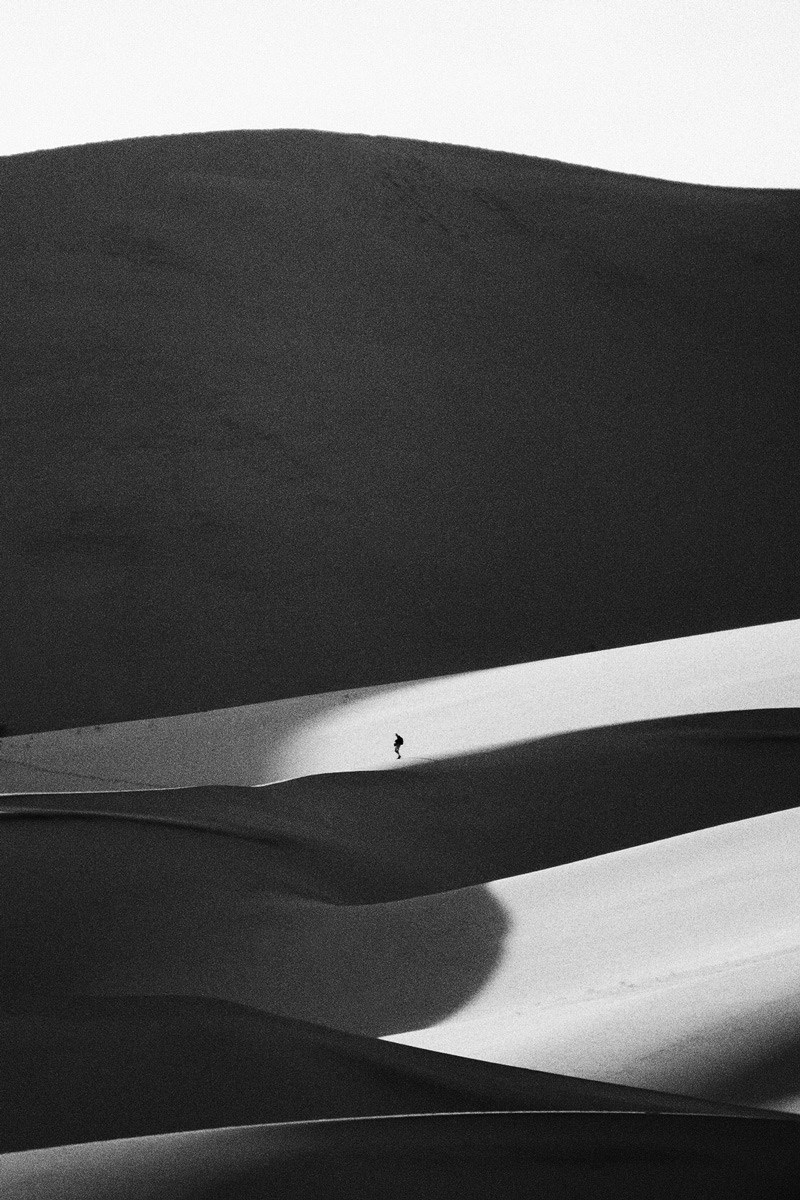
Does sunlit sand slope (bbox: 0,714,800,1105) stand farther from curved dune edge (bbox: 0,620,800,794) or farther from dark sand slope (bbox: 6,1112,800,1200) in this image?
curved dune edge (bbox: 0,620,800,794)

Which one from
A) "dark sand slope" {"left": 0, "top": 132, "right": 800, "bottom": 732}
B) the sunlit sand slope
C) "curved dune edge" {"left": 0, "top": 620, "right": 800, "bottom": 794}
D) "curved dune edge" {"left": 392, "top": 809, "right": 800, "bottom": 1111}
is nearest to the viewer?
"curved dune edge" {"left": 392, "top": 809, "right": 800, "bottom": 1111}

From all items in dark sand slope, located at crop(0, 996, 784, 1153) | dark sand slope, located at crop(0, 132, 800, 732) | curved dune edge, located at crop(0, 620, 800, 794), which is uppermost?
dark sand slope, located at crop(0, 132, 800, 732)

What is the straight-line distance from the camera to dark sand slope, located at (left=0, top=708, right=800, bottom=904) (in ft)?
10.9

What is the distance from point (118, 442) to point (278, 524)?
4.87 feet

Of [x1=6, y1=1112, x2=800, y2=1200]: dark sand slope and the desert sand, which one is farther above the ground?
the desert sand

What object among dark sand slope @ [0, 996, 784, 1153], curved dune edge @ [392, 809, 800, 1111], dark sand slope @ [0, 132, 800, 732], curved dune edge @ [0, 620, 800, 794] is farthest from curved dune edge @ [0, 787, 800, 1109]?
dark sand slope @ [0, 132, 800, 732]

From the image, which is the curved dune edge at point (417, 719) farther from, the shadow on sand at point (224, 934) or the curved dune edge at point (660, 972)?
the curved dune edge at point (660, 972)

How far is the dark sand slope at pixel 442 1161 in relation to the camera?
1434 mm

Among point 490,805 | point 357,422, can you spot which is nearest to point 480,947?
point 490,805

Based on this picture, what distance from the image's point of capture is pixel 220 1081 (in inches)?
67.8

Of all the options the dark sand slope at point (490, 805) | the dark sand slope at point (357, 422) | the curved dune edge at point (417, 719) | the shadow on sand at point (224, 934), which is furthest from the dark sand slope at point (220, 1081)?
the dark sand slope at point (357, 422)

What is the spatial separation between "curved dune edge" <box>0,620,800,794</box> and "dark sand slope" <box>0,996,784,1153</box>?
2423 mm

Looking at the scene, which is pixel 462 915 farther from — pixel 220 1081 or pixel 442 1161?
pixel 442 1161

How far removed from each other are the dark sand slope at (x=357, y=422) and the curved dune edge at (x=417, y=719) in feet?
2.85
